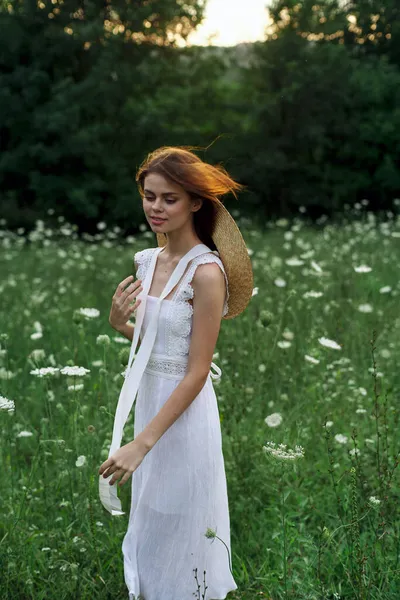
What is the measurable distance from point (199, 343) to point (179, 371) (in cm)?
13

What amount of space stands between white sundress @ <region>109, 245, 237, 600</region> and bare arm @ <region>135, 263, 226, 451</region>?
0.05 m

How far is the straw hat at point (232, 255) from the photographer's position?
220cm

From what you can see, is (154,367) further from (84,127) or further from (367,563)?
(84,127)

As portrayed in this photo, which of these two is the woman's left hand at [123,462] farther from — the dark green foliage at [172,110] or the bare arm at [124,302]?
the dark green foliage at [172,110]

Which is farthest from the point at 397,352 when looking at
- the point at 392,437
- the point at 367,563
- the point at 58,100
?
the point at 58,100

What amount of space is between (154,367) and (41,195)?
1674 cm

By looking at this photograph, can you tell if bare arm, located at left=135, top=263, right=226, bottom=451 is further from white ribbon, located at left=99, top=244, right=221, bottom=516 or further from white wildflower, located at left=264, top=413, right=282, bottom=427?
white wildflower, located at left=264, top=413, right=282, bottom=427

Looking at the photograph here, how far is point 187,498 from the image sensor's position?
2197 millimetres

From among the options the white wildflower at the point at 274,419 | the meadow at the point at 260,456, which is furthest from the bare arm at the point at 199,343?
the white wildflower at the point at 274,419

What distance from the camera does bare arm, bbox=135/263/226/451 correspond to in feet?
6.65

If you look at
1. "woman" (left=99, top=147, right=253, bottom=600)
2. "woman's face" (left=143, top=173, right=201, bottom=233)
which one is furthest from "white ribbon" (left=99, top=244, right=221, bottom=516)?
"woman's face" (left=143, top=173, right=201, bottom=233)

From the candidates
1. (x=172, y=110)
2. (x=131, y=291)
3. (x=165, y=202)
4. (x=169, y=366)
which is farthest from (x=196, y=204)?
(x=172, y=110)

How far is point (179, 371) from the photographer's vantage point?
2158mm

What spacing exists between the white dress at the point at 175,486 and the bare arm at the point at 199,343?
5 centimetres
